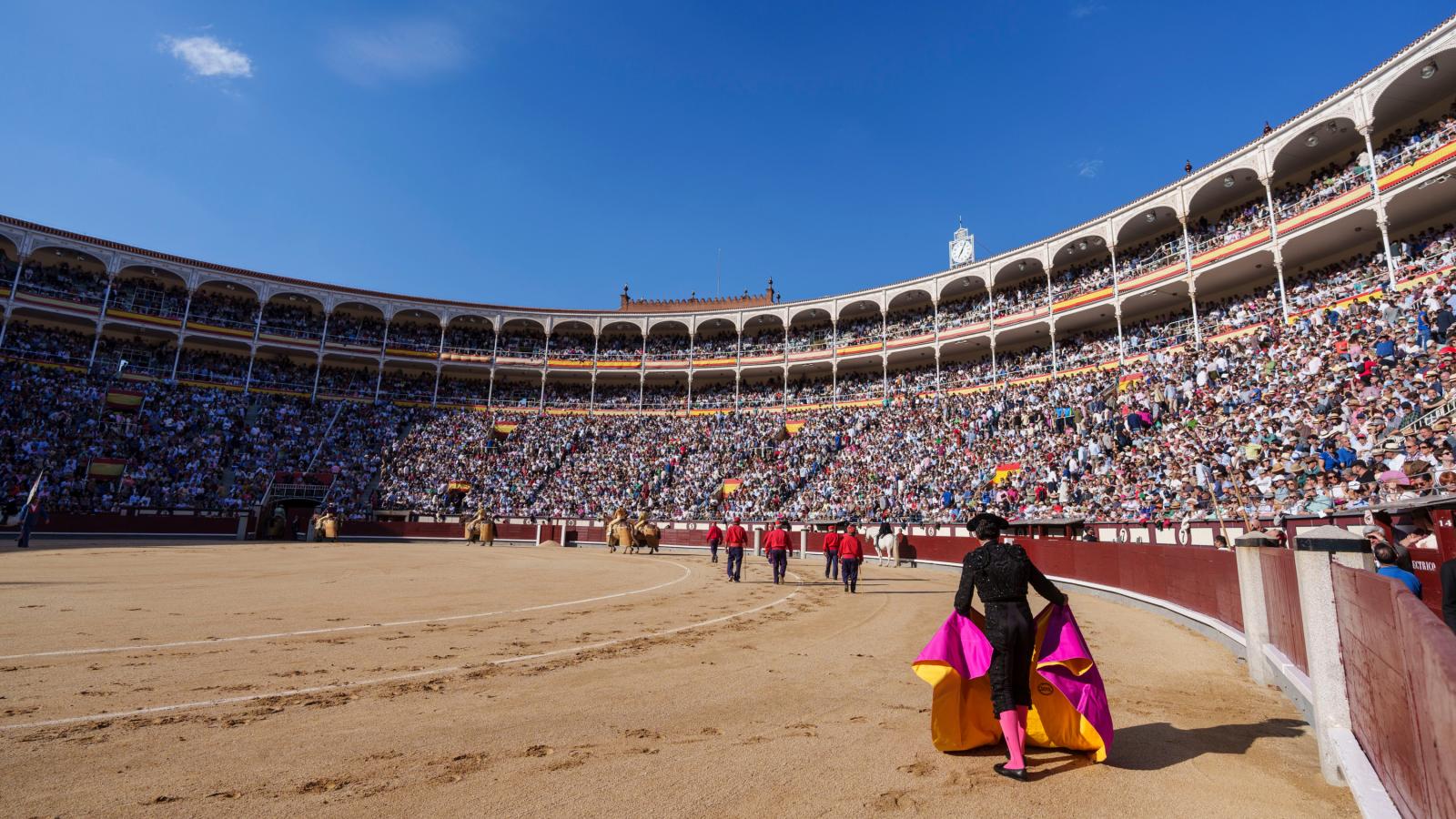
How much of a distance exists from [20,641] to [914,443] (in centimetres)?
3013

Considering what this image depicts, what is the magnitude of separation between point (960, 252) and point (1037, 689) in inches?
2062

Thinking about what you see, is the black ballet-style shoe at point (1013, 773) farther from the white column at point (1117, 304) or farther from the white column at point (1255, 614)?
the white column at point (1117, 304)

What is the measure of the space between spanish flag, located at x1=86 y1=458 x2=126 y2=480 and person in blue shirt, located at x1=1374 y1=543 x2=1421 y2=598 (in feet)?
140

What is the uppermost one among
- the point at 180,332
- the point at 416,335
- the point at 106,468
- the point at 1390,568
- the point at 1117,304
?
the point at 416,335

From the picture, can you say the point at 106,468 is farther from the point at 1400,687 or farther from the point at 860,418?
the point at 1400,687

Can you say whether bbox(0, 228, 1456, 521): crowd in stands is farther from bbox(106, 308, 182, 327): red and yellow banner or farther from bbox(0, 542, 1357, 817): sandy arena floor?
bbox(0, 542, 1357, 817): sandy arena floor

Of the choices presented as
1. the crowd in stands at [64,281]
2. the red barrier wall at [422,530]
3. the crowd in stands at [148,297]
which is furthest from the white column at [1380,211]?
the crowd in stands at [64,281]

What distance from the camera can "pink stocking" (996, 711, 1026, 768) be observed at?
3.89 meters

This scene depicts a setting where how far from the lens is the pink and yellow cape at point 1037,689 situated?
163 inches

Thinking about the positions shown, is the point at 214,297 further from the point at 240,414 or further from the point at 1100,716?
the point at 1100,716

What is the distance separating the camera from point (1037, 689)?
4.34m

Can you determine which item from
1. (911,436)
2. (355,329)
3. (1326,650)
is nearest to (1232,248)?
(911,436)

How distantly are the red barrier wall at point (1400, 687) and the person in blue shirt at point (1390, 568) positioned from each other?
1.24 metres

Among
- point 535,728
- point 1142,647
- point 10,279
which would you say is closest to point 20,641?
point 535,728
